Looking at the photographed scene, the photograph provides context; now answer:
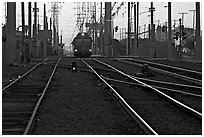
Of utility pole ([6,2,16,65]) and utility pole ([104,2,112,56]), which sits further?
utility pole ([104,2,112,56])

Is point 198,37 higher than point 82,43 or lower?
higher

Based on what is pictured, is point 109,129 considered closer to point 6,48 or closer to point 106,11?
point 6,48

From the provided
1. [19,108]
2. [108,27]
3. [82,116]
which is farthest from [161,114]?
[108,27]

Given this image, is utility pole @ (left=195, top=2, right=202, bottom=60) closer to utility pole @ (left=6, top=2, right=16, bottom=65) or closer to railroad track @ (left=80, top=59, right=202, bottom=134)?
utility pole @ (left=6, top=2, right=16, bottom=65)

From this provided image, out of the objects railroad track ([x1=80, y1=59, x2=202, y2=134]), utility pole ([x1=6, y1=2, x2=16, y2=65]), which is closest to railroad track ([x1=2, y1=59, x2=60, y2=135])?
railroad track ([x1=80, y1=59, x2=202, y2=134])

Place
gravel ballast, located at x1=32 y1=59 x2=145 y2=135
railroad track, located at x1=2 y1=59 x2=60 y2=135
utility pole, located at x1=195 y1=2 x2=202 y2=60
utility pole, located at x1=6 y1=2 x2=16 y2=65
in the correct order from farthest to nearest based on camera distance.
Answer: utility pole, located at x1=195 y1=2 x2=202 y2=60
utility pole, located at x1=6 y1=2 x2=16 y2=65
railroad track, located at x1=2 y1=59 x2=60 y2=135
gravel ballast, located at x1=32 y1=59 x2=145 y2=135

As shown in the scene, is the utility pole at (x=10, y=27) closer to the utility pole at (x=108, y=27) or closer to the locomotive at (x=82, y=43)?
the locomotive at (x=82, y=43)

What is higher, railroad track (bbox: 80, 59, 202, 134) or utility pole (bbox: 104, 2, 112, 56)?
utility pole (bbox: 104, 2, 112, 56)

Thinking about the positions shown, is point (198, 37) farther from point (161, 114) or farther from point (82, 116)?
point (82, 116)

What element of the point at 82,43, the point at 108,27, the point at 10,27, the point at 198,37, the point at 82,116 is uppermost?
the point at 108,27

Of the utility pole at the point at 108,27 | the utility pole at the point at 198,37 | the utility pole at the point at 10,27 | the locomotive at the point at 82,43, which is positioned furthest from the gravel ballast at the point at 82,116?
the utility pole at the point at 108,27

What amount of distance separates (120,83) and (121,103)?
7083mm

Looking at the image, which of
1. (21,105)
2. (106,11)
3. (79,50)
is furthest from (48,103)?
(106,11)

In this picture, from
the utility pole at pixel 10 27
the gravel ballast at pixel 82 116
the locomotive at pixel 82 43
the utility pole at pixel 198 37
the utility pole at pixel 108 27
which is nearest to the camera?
the gravel ballast at pixel 82 116
